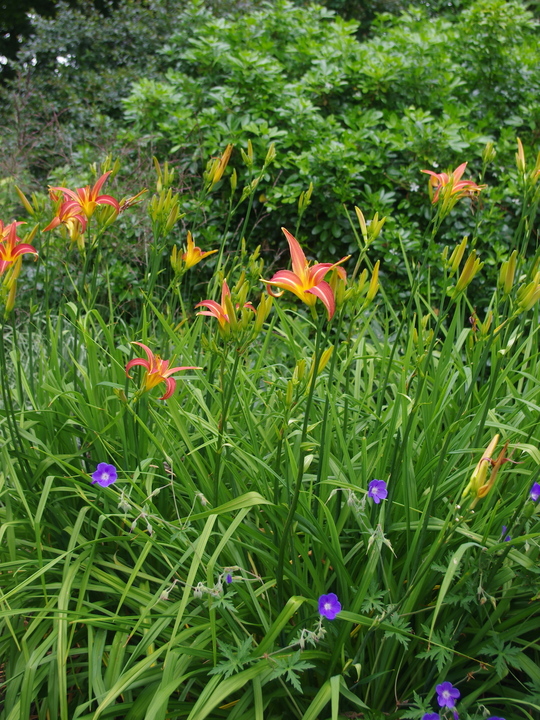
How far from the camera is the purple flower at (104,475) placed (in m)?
1.59

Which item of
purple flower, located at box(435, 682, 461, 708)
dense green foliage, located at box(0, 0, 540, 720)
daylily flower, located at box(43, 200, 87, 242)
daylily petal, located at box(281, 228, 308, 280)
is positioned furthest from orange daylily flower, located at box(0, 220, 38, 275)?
purple flower, located at box(435, 682, 461, 708)

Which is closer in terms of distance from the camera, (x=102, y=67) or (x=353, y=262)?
(x=353, y=262)

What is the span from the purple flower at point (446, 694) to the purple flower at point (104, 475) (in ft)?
3.11

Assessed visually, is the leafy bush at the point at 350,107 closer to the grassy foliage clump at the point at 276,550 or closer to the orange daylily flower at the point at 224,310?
the grassy foliage clump at the point at 276,550

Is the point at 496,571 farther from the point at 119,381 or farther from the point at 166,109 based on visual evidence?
the point at 166,109

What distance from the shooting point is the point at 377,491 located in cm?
156

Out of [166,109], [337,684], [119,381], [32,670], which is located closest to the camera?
[337,684]

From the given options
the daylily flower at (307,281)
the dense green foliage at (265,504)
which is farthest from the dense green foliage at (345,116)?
the daylily flower at (307,281)

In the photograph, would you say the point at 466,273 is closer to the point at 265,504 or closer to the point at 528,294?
the point at 528,294

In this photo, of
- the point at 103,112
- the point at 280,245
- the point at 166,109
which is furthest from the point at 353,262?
the point at 103,112

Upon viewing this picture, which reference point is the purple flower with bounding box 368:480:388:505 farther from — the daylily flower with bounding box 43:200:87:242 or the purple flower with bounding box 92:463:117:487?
the daylily flower with bounding box 43:200:87:242

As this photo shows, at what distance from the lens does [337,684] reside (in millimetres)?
1377

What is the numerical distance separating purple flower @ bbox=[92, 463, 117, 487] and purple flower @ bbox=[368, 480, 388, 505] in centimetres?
67

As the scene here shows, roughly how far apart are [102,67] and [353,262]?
4415mm
